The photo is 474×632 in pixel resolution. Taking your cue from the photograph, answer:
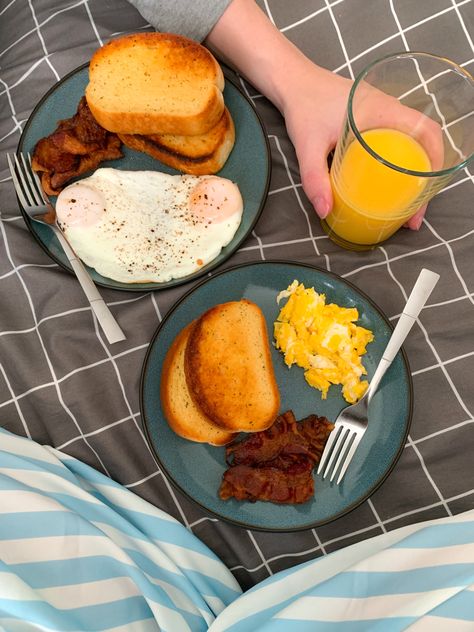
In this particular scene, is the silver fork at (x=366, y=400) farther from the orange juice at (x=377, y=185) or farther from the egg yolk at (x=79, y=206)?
the egg yolk at (x=79, y=206)

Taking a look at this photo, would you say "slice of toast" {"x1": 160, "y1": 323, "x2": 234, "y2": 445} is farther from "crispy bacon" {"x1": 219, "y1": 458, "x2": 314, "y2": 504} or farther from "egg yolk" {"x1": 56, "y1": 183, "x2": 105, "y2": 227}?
"egg yolk" {"x1": 56, "y1": 183, "x2": 105, "y2": 227}

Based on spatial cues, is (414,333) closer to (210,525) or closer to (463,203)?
(463,203)

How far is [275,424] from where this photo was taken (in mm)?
1010

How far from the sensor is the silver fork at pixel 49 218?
1077 mm

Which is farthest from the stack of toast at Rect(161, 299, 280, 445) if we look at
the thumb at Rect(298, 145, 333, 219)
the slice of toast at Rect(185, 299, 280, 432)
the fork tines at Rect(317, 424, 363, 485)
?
the thumb at Rect(298, 145, 333, 219)

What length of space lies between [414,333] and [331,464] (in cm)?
32

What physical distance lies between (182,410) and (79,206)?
0.45 metres

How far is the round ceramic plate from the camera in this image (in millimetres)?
1101

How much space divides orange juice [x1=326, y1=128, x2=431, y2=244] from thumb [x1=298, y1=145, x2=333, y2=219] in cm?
2

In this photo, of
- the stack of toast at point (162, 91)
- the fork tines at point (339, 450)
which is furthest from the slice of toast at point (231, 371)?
the stack of toast at point (162, 91)

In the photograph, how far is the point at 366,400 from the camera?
40.1 inches

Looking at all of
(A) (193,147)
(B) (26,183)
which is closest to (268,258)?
(A) (193,147)

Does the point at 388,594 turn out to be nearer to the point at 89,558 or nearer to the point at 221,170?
the point at 89,558

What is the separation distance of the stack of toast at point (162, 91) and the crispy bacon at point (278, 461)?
0.55 meters
